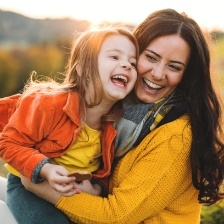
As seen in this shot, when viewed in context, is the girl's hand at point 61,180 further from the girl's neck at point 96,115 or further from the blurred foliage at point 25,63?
the blurred foliage at point 25,63

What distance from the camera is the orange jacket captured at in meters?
2.31

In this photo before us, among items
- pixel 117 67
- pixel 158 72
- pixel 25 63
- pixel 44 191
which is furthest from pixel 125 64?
pixel 25 63

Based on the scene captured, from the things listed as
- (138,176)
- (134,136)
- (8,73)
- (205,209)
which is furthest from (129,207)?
(8,73)

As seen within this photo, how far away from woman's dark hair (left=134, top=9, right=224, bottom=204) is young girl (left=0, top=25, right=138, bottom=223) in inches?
7.3

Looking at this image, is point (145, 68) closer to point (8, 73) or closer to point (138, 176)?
point (138, 176)

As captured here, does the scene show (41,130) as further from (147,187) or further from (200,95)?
(200,95)

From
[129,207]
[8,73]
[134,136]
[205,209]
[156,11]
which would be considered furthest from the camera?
[8,73]

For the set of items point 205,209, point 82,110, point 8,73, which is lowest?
point 8,73

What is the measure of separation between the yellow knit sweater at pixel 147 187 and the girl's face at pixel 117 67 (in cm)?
28

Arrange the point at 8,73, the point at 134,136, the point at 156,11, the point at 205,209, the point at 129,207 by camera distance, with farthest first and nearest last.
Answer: the point at 8,73 → the point at 205,209 → the point at 156,11 → the point at 134,136 → the point at 129,207

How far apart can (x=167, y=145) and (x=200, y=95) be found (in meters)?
0.37

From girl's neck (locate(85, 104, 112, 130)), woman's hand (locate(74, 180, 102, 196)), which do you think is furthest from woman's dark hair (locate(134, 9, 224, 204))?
woman's hand (locate(74, 180, 102, 196))

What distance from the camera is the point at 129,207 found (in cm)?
234

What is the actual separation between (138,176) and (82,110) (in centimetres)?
45
